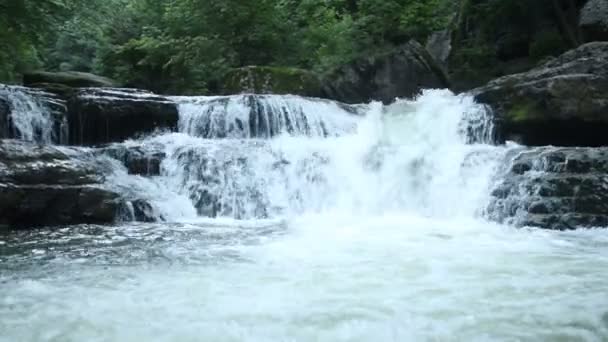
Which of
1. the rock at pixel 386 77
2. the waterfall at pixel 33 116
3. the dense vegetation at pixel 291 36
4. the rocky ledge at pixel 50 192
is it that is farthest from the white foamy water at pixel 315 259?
the dense vegetation at pixel 291 36

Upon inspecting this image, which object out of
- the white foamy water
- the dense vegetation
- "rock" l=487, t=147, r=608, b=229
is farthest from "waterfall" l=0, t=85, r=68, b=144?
"rock" l=487, t=147, r=608, b=229

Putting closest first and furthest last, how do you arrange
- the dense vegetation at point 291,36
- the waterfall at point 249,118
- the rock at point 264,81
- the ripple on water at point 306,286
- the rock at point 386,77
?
the ripple on water at point 306,286
the waterfall at point 249,118
the rock at point 264,81
the rock at point 386,77
the dense vegetation at point 291,36

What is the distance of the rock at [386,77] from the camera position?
1460cm

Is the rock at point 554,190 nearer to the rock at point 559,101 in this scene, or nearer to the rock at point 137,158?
the rock at point 559,101

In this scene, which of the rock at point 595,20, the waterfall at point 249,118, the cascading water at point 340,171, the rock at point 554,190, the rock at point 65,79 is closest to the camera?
the rock at point 554,190

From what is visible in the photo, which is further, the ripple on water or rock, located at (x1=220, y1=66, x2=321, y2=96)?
rock, located at (x1=220, y1=66, x2=321, y2=96)

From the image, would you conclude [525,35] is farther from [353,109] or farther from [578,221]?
[578,221]

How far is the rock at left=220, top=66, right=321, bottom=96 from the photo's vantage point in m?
13.4

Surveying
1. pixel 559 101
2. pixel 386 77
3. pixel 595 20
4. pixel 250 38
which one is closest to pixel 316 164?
pixel 559 101

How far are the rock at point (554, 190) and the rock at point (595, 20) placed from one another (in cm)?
602

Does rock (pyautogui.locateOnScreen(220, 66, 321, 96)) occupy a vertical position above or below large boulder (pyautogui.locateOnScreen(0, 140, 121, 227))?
above

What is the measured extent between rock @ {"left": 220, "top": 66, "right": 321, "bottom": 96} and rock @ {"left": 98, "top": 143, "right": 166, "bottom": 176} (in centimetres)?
447

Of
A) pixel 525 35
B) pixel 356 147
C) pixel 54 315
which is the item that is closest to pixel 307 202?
pixel 356 147

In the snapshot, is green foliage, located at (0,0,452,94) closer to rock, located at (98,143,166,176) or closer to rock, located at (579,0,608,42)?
rock, located at (579,0,608,42)
